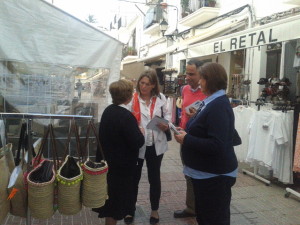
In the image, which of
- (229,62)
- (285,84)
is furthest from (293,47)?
(229,62)

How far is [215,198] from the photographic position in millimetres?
2340

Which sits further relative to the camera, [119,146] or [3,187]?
[119,146]

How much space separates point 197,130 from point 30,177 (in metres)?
1.30

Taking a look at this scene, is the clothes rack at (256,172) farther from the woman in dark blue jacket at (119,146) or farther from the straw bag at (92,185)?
the straw bag at (92,185)

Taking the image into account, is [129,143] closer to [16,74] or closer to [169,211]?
[169,211]

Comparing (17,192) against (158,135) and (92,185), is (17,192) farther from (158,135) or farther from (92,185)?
(158,135)

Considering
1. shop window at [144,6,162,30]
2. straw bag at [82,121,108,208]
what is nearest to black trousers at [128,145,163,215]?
straw bag at [82,121,108,208]

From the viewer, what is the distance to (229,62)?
350 inches

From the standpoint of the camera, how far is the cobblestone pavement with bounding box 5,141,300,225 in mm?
3734

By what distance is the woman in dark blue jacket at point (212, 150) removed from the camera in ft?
7.36

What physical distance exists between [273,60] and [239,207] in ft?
13.4

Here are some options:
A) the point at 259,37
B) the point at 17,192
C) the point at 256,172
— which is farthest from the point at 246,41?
the point at 17,192

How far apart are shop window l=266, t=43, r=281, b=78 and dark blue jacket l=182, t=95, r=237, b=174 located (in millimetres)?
5153

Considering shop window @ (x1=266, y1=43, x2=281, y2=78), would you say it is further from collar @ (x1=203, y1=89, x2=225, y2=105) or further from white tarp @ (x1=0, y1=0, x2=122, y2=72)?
collar @ (x1=203, y1=89, x2=225, y2=105)
